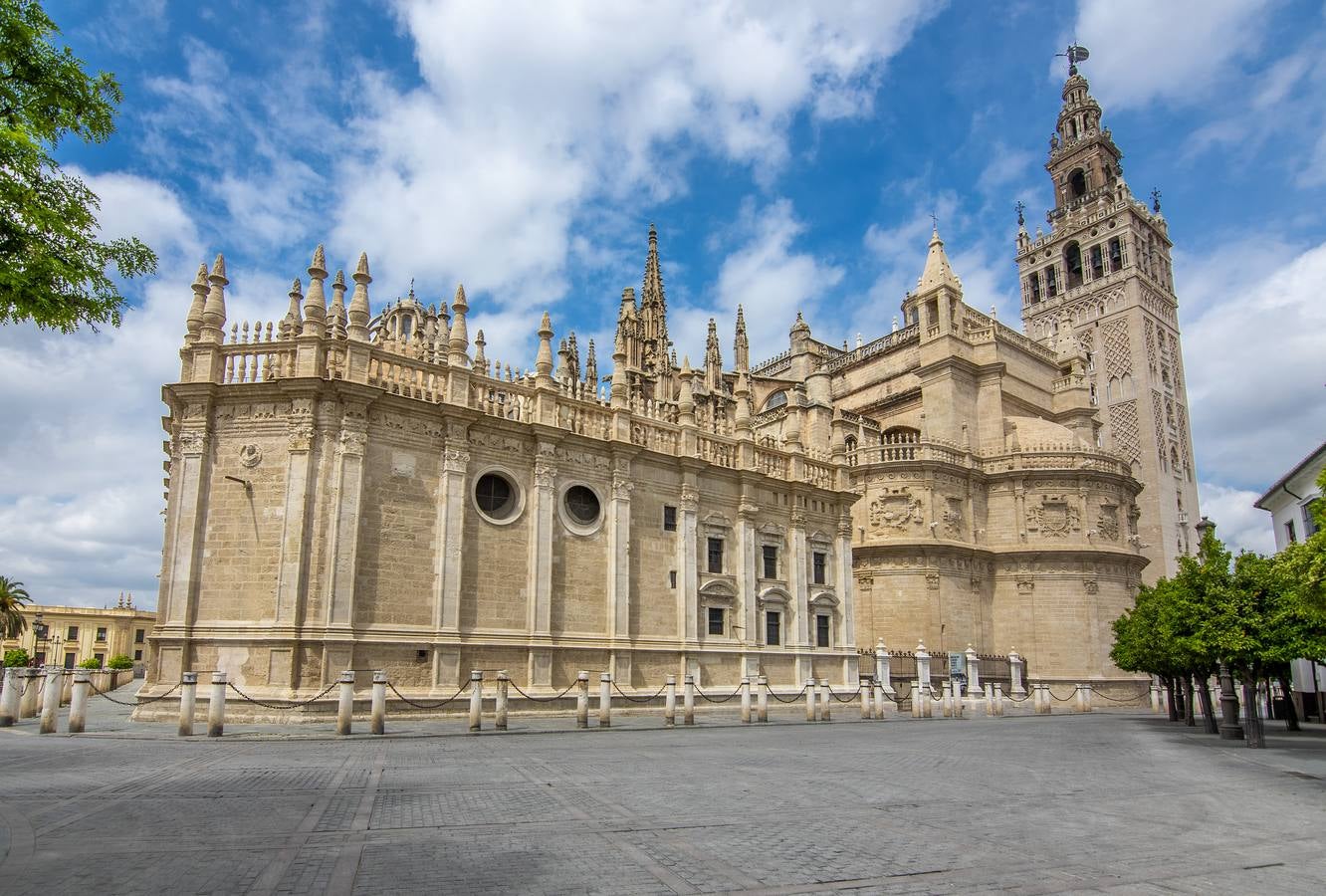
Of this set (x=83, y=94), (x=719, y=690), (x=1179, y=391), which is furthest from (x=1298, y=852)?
(x=1179, y=391)

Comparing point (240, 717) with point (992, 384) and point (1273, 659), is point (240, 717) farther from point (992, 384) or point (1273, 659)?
point (992, 384)

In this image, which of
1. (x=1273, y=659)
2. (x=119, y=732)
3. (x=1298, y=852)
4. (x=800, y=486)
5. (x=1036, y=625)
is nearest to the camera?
(x=1298, y=852)

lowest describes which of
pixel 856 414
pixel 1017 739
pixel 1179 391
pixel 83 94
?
pixel 1017 739

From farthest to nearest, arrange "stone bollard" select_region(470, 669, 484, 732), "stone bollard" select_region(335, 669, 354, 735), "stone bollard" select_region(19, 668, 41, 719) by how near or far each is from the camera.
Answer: "stone bollard" select_region(19, 668, 41, 719)
"stone bollard" select_region(470, 669, 484, 732)
"stone bollard" select_region(335, 669, 354, 735)

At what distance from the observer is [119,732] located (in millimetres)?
15734

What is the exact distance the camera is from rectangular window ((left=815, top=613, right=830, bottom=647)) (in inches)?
1236

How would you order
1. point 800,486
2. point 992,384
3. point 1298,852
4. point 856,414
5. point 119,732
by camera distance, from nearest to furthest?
point 1298,852
point 119,732
point 800,486
point 992,384
point 856,414

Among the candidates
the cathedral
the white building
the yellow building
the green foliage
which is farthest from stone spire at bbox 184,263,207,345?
the yellow building

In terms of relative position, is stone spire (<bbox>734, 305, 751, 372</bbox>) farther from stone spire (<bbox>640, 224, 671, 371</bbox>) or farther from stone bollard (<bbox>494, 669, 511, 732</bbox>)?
stone bollard (<bbox>494, 669, 511, 732</bbox>)

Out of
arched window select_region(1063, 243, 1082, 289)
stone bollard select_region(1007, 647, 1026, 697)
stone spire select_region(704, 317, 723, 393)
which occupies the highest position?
arched window select_region(1063, 243, 1082, 289)

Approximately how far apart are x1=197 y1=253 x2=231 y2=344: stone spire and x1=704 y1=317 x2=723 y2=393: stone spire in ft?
89.0

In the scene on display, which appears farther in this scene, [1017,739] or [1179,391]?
[1179,391]

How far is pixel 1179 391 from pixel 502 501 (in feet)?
185

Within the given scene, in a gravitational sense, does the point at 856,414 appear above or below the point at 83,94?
above
